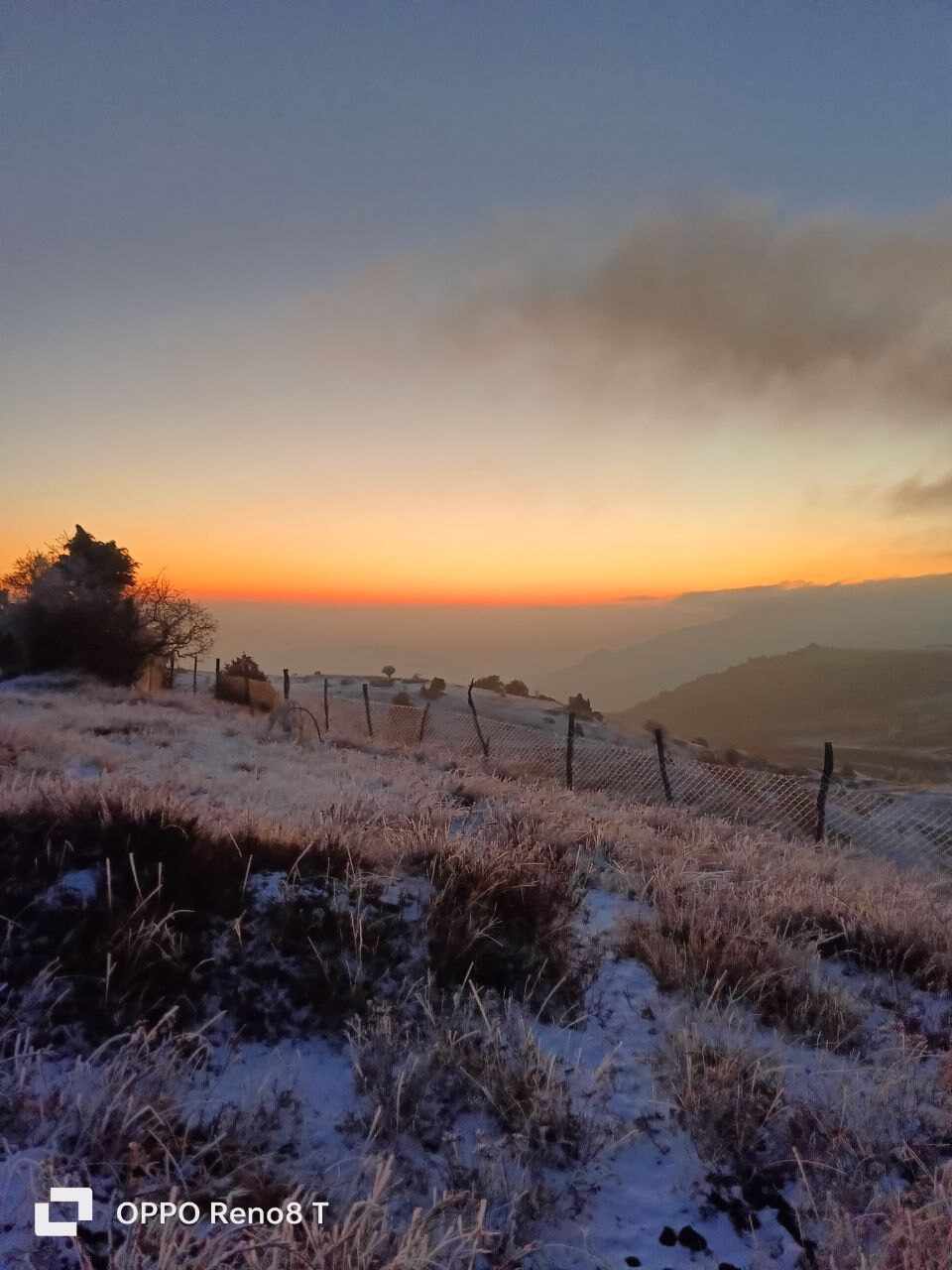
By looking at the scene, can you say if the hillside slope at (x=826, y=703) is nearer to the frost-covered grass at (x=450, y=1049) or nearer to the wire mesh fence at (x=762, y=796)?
the wire mesh fence at (x=762, y=796)

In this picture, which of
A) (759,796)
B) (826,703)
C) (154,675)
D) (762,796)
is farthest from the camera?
(826,703)

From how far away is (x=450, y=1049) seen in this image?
2.89m

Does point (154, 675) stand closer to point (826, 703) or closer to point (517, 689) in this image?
point (517, 689)

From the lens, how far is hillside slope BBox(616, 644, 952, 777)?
94.2 meters

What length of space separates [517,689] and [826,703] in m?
104

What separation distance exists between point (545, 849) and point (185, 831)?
2.61 metres

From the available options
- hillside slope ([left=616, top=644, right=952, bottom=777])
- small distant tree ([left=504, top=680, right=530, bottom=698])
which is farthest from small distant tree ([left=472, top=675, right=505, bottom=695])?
hillside slope ([left=616, top=644, right=952, bottom=777])

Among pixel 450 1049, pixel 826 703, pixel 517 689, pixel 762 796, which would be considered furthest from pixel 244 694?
pixel 826 703

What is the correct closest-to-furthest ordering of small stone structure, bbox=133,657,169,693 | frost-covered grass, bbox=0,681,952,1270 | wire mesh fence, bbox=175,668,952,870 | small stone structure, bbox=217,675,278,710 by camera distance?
frost-covered grass, bbox=0,681,952,1270 < wire mesh fence, bbox=175,668,952,870 < small stone structure, bbox=133,657,169,693 < small stone structure, bbox=217,675,278,710

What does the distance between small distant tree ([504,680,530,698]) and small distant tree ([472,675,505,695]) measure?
0.46 m

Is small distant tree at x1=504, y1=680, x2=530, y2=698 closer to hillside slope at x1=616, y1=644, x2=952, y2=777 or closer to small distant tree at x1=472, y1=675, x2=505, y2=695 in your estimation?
small distant tree at x1=472, y1=675, x2=505, y2=695

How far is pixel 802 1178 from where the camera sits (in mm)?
2330

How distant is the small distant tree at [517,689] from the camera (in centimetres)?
5211

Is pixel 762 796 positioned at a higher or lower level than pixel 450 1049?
lower
